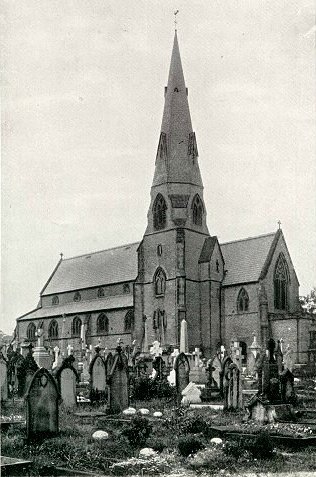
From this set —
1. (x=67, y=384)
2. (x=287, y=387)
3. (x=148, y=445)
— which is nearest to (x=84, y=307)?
(x=67, y=384)

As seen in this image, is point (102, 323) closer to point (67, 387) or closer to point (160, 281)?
point (160, 281)

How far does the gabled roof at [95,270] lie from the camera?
176ft

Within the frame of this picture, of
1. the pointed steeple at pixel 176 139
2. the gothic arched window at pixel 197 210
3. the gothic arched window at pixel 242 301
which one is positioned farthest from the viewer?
the pointed steeple at pixel 176 139

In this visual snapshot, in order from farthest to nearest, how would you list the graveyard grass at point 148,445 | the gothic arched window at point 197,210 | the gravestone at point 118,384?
the gothic arched window at point 197,210 → the gravestone at point 118,384 → the graveyard grass at point 148,445

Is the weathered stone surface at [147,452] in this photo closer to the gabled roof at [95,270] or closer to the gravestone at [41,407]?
the gravestone at [41,407]

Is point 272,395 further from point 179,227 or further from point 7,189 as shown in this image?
point 179,227

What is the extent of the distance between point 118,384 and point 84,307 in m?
39.1

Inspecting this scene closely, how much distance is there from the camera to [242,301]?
148 ft

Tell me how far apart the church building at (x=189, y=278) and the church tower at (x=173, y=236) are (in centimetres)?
8

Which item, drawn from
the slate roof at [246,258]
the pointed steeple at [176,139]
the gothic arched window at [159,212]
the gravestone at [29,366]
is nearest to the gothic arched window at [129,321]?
the gothic arched window at [159,212]

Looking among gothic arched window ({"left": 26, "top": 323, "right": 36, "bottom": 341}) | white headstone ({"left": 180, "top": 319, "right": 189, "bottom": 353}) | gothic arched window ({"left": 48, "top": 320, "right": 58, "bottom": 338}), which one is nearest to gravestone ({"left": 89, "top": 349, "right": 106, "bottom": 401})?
white headstone ({"left": 180, "top": 319, "right": 189, "bottom": 353})

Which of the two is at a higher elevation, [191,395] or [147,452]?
[147,452]

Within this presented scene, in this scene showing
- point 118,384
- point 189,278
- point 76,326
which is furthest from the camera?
point 76,326

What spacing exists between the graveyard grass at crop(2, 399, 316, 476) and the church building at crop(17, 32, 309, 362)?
31029 mm
